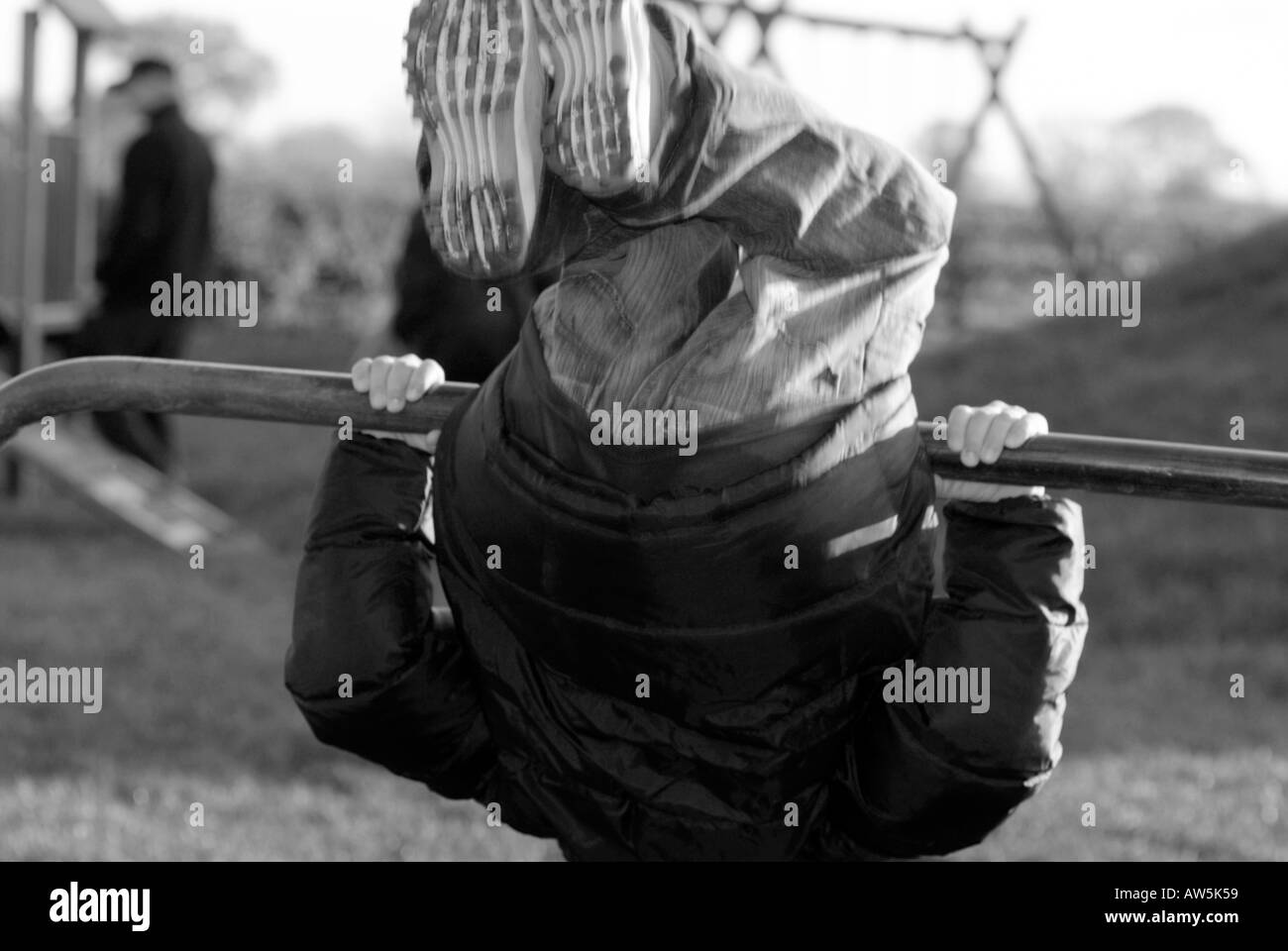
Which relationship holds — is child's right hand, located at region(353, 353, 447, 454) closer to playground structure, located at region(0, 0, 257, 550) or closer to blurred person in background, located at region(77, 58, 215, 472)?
playground structure, located at region(0, 0, 257, 550)

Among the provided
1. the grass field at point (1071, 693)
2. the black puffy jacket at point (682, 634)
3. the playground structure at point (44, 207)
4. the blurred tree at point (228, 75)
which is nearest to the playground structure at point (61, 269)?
the playground structure at point (44, 207)

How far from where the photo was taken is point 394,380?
176 centimetres

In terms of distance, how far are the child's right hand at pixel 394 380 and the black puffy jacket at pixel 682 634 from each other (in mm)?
84

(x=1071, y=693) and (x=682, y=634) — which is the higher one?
(x=682, y=634)

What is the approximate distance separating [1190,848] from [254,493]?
4700mm

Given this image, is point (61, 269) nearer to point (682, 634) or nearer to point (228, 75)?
point (682, 634)

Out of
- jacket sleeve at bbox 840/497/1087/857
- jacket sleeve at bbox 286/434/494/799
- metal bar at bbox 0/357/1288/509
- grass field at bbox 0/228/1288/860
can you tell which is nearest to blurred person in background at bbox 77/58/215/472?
grass field at bbox 0/228/1288/860

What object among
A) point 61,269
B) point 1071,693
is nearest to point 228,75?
point 61,269

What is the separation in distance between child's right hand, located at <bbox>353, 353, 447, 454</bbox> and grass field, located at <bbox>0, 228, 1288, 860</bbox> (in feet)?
5.89

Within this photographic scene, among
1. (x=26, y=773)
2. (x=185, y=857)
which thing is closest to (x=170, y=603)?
(x=26, y=773)

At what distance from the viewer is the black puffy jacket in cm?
151

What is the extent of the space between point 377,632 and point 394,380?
257mm

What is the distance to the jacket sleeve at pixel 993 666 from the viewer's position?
1624 millimetres

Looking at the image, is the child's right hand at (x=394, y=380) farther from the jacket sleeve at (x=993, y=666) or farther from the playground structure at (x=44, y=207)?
the playground structure at (x=44, y=207)
